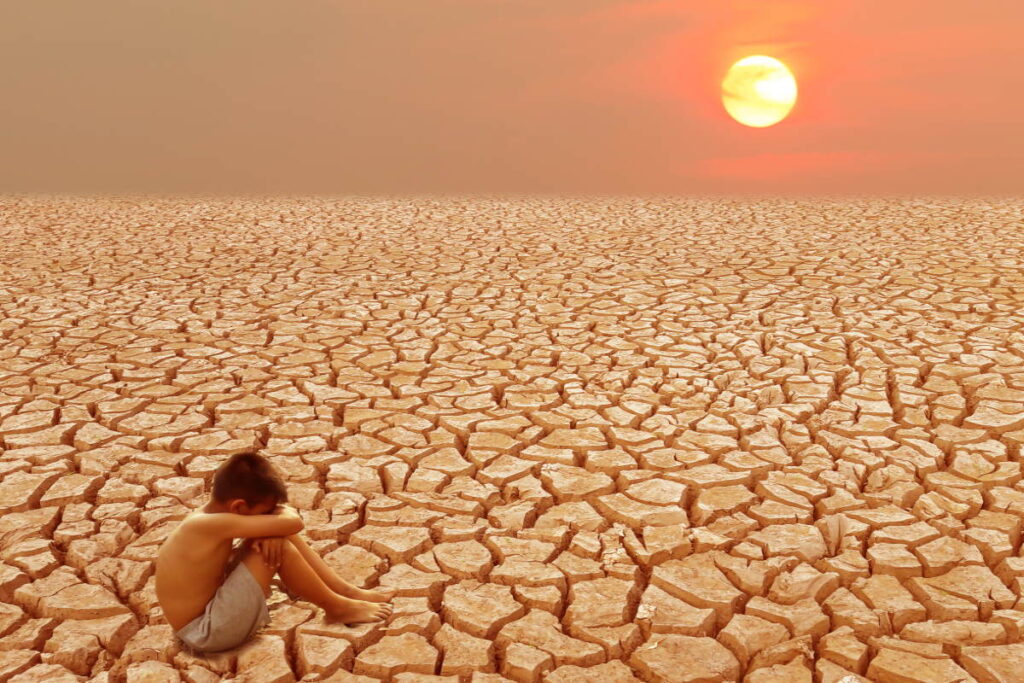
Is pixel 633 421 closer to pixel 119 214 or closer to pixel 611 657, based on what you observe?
pixel 611 657

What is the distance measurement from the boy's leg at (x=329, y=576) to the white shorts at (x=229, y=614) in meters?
0.15

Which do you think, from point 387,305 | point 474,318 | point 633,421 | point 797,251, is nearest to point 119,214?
point 387,305

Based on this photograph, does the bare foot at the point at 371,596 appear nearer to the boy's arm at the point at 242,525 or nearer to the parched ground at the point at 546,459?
the parched ground at the point at 546,459

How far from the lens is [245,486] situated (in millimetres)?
1938

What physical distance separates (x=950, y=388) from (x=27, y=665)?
373 cm

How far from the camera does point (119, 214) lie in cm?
1017

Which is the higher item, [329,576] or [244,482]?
[244,482]

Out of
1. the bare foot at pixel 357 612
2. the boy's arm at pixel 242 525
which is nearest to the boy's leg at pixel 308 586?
the bare foot at pixel 357 612

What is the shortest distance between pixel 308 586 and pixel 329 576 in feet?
0.33

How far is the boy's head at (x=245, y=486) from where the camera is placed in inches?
76.3

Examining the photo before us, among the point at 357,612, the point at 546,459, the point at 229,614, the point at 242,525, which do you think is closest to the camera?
the point at 242,525

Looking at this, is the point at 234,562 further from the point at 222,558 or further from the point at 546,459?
the point at 546,459

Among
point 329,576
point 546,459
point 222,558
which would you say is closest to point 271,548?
point 222,558

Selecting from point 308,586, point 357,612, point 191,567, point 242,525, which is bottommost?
point 357,612
